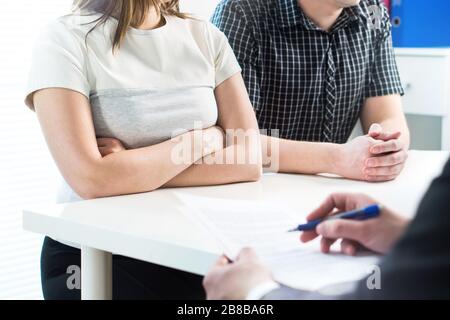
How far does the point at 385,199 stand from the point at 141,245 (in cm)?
48

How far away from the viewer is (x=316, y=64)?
1873 millimetres

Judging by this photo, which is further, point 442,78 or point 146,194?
point 442,78

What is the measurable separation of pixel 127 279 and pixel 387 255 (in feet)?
2.66

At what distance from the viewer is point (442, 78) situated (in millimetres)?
2660

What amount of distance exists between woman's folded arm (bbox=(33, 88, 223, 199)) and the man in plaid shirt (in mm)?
570

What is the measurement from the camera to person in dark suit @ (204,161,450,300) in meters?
0.48

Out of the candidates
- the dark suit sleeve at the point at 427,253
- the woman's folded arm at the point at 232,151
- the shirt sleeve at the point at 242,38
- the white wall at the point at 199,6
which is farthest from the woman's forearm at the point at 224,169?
the white wall at the point at 199,6

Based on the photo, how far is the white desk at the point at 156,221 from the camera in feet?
3.10

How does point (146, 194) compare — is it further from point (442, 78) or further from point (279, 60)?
point (442, 78)

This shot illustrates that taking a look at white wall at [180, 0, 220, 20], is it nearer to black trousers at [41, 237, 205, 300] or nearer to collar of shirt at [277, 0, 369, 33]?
collar of shirt at [277, 0, 369, 33]

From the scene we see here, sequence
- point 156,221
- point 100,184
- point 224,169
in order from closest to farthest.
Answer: point 156,221
point 100,184
point 224,169

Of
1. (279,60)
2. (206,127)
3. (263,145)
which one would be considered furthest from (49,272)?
(279,60)

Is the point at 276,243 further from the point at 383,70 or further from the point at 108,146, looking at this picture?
the point at 383,70

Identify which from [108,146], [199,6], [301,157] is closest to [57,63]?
[108,146]
